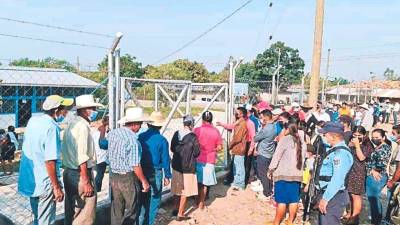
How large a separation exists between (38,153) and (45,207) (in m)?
0.54

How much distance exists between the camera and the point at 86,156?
4.11 meters

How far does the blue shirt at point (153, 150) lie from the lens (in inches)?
203

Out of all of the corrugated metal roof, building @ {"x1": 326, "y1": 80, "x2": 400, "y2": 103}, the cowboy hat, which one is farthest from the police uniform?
building @ {"x1": 326, "y1": 80, "x2": 400, "y2": 103}

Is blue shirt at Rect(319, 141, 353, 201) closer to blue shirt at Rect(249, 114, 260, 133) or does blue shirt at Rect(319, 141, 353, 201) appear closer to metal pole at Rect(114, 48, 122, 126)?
metal pole at Rect(114, 48, 122, 126)

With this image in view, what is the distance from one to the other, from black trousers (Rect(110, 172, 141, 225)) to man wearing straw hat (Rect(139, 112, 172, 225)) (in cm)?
44

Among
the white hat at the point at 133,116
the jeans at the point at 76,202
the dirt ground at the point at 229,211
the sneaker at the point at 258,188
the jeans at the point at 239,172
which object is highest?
the white hat at the point at 133,116

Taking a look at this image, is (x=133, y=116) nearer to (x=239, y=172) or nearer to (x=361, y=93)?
(x=239, y=172)

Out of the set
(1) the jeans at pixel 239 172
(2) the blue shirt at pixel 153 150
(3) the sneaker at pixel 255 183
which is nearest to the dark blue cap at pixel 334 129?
(2) the blue shirt at pixel 153 150

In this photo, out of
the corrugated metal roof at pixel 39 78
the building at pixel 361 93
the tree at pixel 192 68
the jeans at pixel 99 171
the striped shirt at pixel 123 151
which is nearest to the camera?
the striped shirt at pixel 123 151

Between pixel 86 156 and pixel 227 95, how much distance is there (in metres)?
4.93

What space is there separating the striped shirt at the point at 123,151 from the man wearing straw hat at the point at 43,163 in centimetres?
79

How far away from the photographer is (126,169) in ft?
15.1

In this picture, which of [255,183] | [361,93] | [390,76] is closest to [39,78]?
[255,183]

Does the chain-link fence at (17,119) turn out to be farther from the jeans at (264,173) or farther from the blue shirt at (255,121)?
the blue shirt at (255,121)
